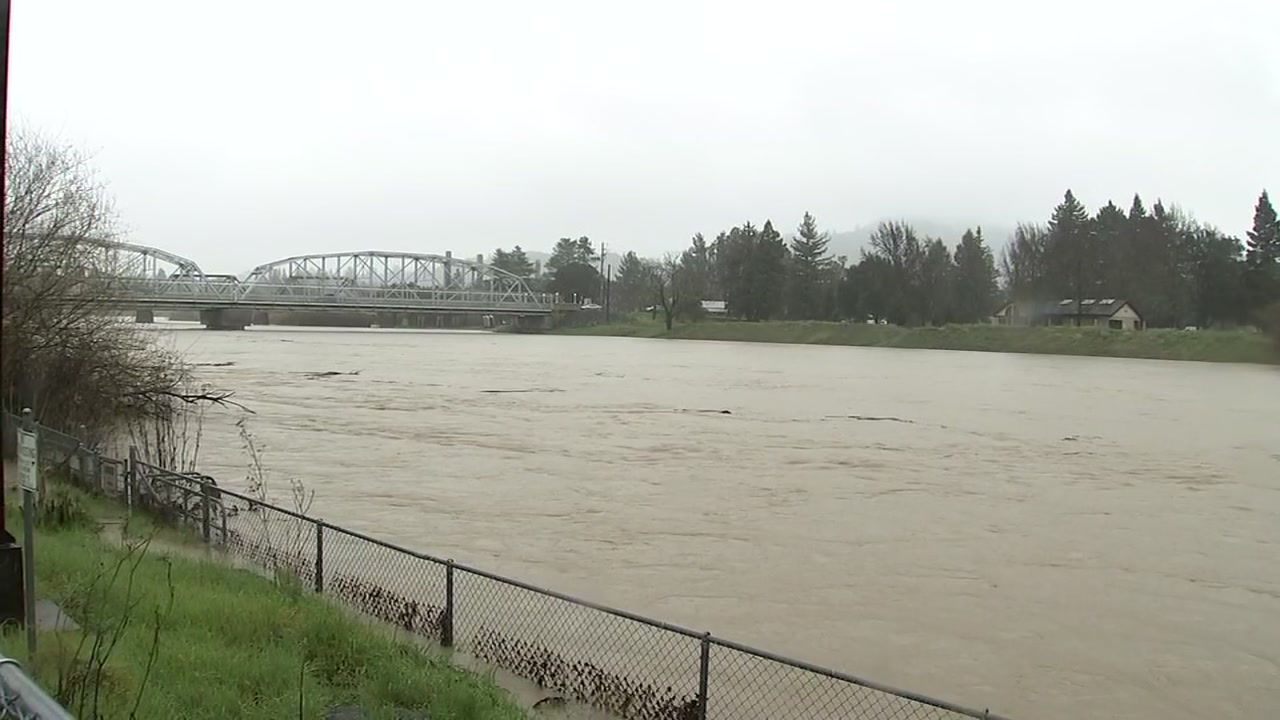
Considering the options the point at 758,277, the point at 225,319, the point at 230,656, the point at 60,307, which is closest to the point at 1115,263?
the point at 758,277

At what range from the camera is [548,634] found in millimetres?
9836

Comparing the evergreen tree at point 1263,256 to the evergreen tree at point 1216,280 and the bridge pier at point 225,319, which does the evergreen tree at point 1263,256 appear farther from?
the bridge pier at point 225,319

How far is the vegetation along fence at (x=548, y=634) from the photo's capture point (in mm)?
8055

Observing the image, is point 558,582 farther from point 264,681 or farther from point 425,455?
point 425,455

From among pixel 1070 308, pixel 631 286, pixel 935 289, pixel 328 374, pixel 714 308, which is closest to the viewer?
pixel 328 374

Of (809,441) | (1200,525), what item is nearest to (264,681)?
(1200,525)

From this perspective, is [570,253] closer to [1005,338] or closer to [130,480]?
[1005,338]

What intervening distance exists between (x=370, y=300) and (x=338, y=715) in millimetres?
114978

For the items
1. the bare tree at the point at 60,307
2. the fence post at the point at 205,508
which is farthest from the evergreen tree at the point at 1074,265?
the fence post at the point at 205,508

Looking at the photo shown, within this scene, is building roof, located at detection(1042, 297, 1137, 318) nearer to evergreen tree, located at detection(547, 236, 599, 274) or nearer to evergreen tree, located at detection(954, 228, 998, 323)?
evergreen tree, located at detection(954, 228, 998, 323)

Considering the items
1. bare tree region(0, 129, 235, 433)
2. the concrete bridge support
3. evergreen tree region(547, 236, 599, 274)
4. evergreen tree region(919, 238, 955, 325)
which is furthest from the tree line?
bare tree region(0, 129, 235, 433)

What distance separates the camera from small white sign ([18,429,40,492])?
513 centimetres

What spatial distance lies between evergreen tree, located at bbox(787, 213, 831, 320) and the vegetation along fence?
99.4 meters

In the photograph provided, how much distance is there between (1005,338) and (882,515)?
74315 mm
